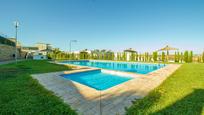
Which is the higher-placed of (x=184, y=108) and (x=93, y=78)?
(x=184, y=108)

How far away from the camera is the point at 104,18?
2006 centimetres

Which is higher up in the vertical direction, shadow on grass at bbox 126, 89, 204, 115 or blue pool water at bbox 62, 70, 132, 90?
shadow on grass at bbox 126, 89, 204, 115

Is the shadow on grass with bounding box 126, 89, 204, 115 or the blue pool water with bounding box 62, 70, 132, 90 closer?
the shadow on grass with bounding box 126, 89, 204, 115

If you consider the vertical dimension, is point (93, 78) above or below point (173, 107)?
below

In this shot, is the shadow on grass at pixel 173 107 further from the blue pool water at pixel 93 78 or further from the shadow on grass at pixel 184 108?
the blue pool water at pixel 93 78

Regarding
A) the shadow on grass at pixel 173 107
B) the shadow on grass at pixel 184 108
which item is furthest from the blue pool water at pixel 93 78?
the shadow on grass at pixel 184 108

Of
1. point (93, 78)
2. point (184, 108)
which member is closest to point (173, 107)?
point (184, 108)

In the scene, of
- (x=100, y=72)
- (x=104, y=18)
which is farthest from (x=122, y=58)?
(x=100, y=72)

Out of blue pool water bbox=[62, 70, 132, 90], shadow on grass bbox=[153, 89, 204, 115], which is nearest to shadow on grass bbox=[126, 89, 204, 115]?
shadow on grass bbox=[153, 89, 204, 115]

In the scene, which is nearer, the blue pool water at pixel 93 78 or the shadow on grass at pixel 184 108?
the shadow on grass at pixel 184 108

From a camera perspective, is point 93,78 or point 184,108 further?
point 93,78

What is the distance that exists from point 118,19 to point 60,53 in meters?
20.8

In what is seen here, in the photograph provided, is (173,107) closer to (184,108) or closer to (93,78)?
(184,108)

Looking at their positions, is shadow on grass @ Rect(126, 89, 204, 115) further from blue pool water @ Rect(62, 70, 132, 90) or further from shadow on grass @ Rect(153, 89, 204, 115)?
blue pool water @ Rect(62, 70, 132, 90)
